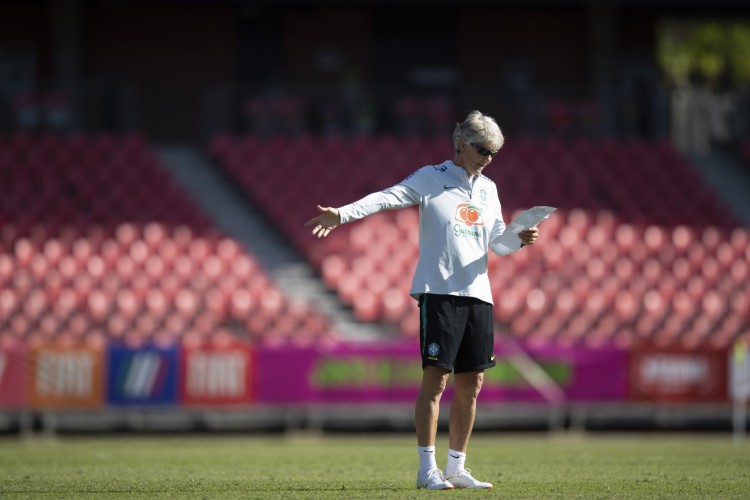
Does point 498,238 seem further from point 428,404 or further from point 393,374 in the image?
point 393,374

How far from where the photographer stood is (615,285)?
19797 millimetres

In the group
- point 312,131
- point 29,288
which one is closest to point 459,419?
point 29,288

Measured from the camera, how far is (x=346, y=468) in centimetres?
989

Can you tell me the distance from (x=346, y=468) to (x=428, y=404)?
2.34 meters

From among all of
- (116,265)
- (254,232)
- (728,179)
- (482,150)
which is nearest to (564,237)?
(254,232)

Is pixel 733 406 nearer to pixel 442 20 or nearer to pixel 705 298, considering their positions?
pixel 705 298

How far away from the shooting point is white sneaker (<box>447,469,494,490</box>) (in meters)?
7.77

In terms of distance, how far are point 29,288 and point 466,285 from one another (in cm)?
1171

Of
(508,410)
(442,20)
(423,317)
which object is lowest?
(508,410)

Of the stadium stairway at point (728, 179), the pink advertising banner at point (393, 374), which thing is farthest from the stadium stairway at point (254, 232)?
the stadium stairway at point (728, 179)

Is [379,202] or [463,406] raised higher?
[379,202]

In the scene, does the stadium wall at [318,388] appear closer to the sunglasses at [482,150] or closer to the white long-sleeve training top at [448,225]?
the white long-sleeve training top at [448,225]

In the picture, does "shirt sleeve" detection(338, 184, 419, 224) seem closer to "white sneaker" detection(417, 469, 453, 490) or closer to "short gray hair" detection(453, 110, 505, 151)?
"short gray hair" detection(453, 110, 505, 151)

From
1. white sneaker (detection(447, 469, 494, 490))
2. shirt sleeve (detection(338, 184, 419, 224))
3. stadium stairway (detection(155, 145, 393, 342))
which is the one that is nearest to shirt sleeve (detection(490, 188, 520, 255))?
shirt sleeve (detection(338, 184, 419, 224))
